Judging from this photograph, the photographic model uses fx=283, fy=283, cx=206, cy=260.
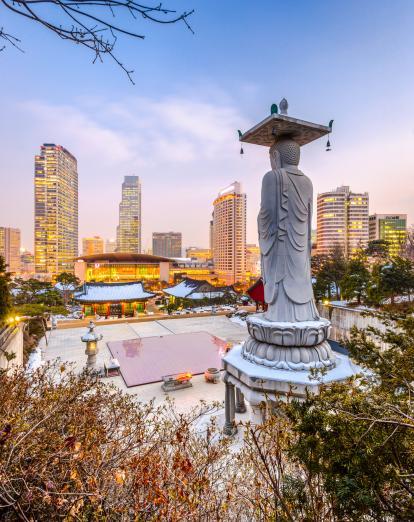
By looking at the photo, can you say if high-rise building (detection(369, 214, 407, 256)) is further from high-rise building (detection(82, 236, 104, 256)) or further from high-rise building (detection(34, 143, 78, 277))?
high-rise building (detection(82, 236, 104, 256))

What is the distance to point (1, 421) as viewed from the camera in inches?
91.7

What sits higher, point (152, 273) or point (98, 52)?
point (98, 52)

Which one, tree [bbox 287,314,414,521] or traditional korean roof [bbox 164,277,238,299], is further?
traditional korean roof [bbox 164,277,238,299]

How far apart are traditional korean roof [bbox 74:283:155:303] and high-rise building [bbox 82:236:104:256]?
380 ft

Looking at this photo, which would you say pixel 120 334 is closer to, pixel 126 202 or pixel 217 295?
pixel 217 295

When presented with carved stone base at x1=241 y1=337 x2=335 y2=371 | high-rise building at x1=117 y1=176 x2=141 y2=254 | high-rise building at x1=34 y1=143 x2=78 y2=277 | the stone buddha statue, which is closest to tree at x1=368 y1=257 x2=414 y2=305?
the stone buddha statue

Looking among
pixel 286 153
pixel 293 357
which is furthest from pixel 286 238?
pixel 293 357

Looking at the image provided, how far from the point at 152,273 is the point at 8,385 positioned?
4740 cm

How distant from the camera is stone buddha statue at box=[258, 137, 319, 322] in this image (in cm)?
491

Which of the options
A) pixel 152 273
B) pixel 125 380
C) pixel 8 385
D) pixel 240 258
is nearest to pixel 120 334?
pixel 125 380

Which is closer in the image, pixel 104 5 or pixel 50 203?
pixel 104 5

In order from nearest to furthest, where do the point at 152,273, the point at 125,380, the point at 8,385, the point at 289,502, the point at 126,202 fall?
1. the point at 289,502
2. the point at 8,385
3. the point at 125,380
4. the point at 152,273
5. the point at 126,202

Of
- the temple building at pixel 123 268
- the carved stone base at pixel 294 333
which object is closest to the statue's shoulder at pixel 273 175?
the carved stone base at pixel 294 333

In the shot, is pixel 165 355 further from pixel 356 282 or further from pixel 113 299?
pixel 113 299
